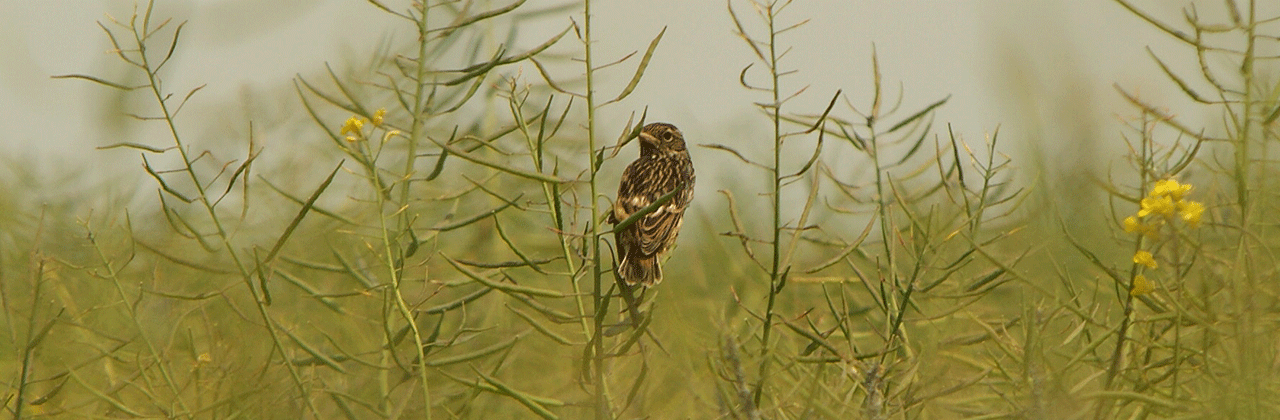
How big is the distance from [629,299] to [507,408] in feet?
5.23

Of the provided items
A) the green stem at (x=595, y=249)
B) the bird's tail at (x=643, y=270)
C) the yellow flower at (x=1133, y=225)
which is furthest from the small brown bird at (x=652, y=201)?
the yellow flower at (x=1133, y=225)

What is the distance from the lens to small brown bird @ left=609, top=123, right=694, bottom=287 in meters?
2.84

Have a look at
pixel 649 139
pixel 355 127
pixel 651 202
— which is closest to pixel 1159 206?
pixel 355 127

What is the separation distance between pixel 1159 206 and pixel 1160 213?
2cm

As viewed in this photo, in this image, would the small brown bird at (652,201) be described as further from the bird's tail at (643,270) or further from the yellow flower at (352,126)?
the yellow flower at (352,126)

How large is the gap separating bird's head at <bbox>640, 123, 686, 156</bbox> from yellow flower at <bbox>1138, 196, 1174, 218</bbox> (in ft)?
9.40

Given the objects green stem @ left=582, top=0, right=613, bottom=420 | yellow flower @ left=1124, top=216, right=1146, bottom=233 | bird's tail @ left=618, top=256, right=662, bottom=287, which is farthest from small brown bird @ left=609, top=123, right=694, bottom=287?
yellow flower @ left=1124, top=216, right=1146, bottom=233

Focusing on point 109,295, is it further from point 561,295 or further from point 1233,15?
point 1233,15

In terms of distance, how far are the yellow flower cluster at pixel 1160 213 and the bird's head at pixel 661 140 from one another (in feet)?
9.12

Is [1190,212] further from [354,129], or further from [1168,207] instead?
[354,129]

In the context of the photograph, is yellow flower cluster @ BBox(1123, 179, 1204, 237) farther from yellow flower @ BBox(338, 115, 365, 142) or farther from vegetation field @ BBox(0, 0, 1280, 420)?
yellow flower @ BBox(338, 115, 365, 142)

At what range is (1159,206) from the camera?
6.44ft

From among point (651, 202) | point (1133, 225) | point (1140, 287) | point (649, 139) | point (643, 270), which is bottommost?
point (1140, 287)

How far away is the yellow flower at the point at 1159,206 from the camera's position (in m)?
1.96
